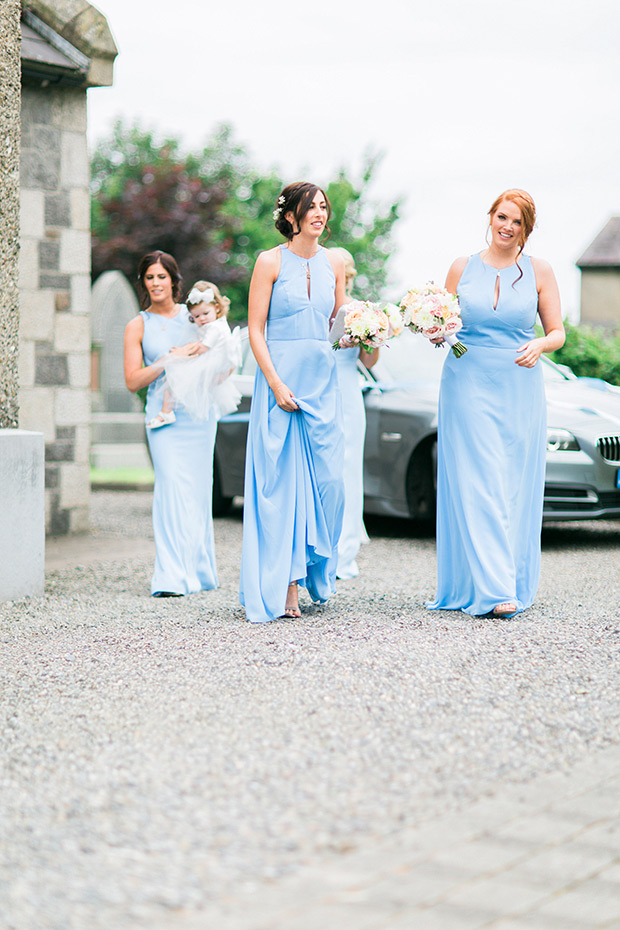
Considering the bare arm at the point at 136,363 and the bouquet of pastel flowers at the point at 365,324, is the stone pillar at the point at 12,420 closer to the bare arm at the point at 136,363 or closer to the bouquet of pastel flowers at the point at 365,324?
the bare arm at the point at 136,363

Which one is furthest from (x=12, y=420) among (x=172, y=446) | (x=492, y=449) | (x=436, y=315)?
(x=492, y=449)

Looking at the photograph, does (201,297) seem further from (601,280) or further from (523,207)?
(601,280)

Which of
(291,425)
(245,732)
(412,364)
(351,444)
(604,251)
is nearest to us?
(245,732)

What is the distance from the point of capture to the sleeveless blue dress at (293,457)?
565cm

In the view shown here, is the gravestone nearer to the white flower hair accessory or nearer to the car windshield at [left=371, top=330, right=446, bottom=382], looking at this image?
the car windshield at [left=371, top=330, right=446, bottom=382]

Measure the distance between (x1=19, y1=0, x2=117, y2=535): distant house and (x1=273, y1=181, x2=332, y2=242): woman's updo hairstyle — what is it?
174 inches

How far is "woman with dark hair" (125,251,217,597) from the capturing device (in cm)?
698

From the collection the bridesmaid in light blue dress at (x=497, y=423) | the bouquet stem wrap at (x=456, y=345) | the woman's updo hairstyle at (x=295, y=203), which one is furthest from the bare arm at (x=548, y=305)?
the woman's updo hairstyle at (x=295, y=203)

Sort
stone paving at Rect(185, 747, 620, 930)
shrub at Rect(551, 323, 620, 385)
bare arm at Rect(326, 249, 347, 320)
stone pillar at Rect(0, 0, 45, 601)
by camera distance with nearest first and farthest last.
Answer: stone paving at Rect(185, 747, 620, 930), bare arm at Rect(326, 249, 347, 320), stone pillar at Rect(0, 0, 45, 601), shrub at Rect(551, 323, 620, 385)

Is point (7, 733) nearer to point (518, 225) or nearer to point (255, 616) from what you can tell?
point (255, 616)

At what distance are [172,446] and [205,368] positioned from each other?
0.53m

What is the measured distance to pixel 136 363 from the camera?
23.2ft

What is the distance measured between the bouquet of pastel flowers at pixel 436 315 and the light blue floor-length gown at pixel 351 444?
71.9 inches

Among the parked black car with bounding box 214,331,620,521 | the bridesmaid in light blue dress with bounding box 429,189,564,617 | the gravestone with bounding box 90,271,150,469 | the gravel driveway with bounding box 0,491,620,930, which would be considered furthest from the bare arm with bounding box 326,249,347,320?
the gravestone with bounding box 90,271,150,469
